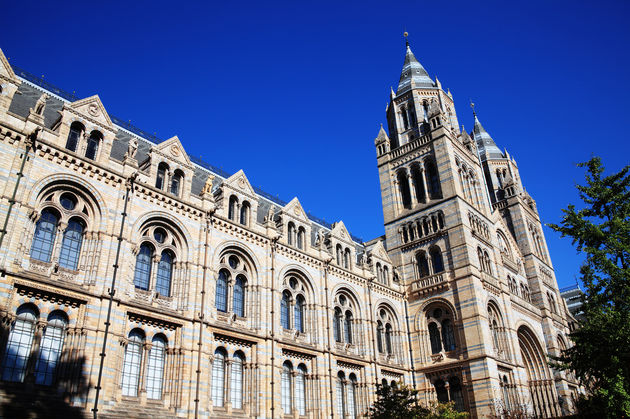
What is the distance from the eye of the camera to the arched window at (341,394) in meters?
34.4

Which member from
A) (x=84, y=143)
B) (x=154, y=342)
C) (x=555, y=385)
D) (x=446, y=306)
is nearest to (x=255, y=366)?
(x=154, y=342)

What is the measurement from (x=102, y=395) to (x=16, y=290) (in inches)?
222

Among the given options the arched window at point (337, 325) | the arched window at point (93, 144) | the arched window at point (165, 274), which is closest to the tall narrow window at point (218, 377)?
the arched window at point (165, 274)

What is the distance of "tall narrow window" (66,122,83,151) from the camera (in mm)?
25830

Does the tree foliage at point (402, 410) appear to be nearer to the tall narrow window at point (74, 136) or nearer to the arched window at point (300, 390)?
the arched window at point (300, 390)

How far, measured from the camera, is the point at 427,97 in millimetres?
51938

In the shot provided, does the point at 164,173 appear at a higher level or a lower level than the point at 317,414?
higher

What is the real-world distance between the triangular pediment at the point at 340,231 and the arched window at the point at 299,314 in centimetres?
699

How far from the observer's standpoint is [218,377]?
2809 centimetres

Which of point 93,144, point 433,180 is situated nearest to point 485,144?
point 433,180

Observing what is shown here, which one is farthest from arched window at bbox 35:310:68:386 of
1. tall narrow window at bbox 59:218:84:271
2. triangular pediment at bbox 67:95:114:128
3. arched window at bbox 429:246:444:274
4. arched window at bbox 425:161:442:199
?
arched window at bbox 425:161:442:199

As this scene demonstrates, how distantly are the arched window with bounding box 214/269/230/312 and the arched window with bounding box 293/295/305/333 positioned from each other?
5.76 m

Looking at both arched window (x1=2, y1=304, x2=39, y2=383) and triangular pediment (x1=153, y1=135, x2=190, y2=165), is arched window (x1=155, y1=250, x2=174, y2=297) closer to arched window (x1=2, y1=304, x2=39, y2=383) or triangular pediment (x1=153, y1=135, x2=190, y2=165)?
triangular pediment (x1=153, y1=135, x2=190, y2=165)

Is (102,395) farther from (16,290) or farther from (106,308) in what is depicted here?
(16,290)
